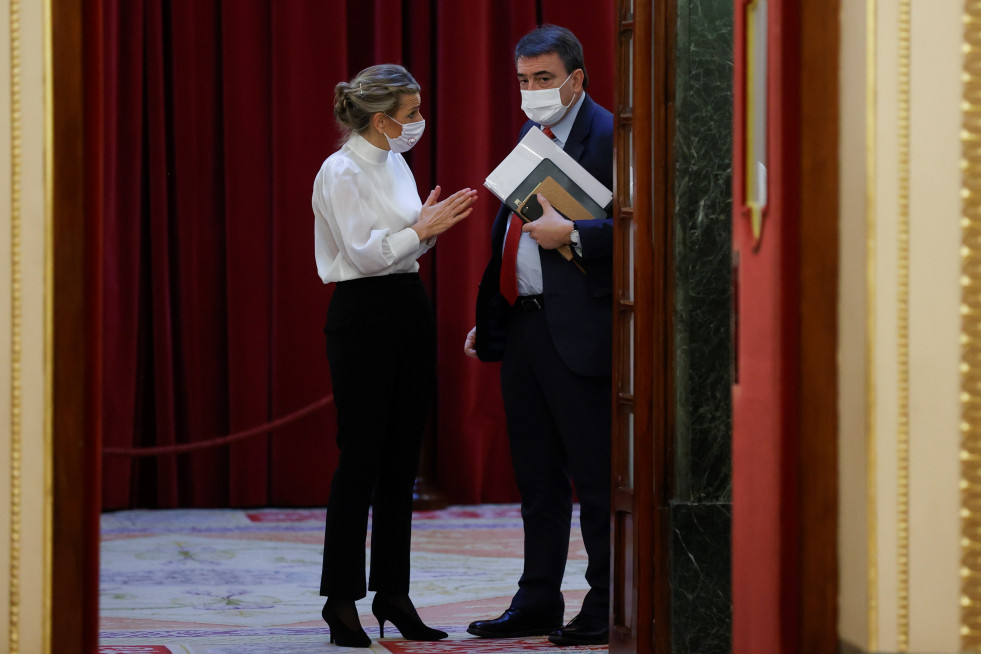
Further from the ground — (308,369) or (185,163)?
(185,163)

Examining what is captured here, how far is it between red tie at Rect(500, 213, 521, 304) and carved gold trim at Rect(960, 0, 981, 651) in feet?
5.42

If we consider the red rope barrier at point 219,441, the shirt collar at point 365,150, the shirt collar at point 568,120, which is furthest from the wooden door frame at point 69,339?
the red rope barrier at point 219,441

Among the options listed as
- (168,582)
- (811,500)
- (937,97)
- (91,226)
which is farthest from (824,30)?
(168,582)

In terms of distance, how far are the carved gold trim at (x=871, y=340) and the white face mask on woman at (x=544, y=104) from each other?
61.3 inches

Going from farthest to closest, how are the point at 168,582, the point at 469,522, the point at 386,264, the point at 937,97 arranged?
the point at 469,522 < the point at 168,582 < the point at 386,264 < the point at 937,97

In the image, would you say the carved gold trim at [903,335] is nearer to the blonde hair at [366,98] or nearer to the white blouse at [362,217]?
the white blouse at [362,217]

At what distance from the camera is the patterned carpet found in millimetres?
3893

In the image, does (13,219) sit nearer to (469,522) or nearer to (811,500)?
(811,500)

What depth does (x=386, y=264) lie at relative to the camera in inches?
152

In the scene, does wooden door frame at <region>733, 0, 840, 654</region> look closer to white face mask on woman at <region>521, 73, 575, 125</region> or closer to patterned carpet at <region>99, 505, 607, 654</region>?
patterned carpet at <region>99, 505, 607, 654</region>

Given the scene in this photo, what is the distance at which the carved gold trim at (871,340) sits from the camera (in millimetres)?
2553

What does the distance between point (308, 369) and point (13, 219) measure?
4.08 metres

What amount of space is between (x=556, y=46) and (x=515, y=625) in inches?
67.3

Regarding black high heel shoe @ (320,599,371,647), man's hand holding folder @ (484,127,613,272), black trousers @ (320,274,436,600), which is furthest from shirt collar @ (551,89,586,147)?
black high heel shoe @ (320,599,371,647)
